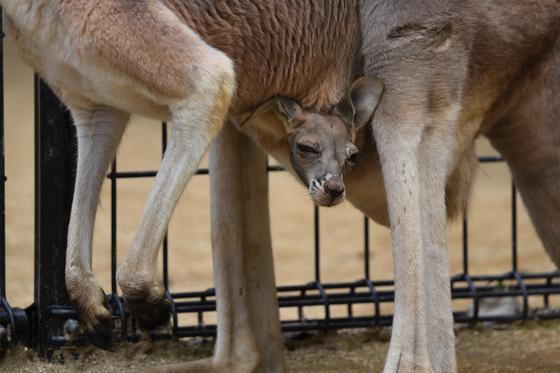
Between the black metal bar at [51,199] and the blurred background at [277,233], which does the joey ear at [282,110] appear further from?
the blurred background at [277,233]

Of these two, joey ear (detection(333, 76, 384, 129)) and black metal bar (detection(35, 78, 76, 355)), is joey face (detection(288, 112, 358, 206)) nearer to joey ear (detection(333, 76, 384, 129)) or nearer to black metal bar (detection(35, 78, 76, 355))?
joey ear (detection(333, 76, 384, 129))

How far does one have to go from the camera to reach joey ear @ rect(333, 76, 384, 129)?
4031mm

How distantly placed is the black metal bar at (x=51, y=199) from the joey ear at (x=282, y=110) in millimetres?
921

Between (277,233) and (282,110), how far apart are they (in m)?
3.56

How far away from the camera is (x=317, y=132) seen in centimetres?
411

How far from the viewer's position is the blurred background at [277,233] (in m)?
6.89

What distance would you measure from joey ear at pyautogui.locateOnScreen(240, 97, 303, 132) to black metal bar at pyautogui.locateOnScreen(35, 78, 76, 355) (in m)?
0.92

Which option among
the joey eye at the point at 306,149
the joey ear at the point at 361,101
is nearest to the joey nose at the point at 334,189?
the joey eye at the point at 306,149

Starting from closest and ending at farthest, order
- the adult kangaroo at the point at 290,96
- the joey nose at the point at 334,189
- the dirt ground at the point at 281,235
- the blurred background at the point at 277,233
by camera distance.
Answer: the adult kangaroo at the point at 290,96 < the joey nose at the point at 334,189 < the dirt ground at the point at 281,235 < the blurred background at the point at 277,233

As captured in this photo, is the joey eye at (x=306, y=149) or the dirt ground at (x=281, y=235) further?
the dirt ground at (x=281, y=235)

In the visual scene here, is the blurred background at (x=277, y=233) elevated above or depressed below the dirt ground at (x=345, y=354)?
above

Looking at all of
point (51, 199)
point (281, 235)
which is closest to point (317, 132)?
point (51, 199)

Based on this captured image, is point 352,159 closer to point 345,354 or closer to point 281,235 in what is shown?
point 345,354

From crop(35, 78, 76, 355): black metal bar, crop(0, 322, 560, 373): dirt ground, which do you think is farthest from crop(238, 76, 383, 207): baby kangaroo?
crop(0, 322, 560, 373): dirt ground
